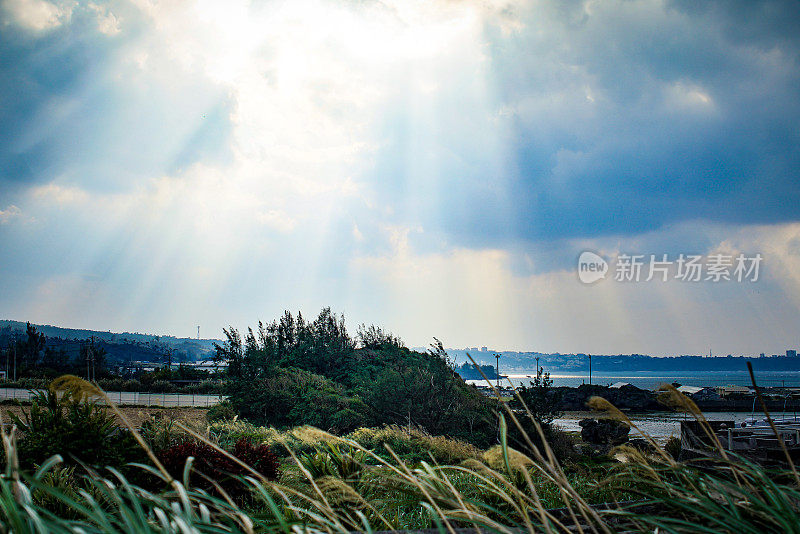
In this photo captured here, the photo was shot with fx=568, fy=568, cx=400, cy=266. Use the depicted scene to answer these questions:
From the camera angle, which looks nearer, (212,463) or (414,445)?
(212,463)

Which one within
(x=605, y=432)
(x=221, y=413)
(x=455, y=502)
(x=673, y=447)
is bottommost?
(x=605, y=432)

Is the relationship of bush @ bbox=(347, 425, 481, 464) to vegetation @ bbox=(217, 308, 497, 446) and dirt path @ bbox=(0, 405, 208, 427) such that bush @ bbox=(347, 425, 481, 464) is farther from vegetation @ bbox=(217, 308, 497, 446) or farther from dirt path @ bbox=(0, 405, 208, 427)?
dirt path @ bbox=(0, 405, 208, 427)

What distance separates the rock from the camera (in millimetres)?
17616

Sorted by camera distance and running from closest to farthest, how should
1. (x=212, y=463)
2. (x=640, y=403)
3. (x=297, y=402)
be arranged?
(x=212, y=463) < (x=297, y=402) < (x=640, y=403)

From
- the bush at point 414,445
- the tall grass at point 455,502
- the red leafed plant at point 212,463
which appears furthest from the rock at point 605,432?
the tall grass at point 455,502

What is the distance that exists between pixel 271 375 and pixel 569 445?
10.5m

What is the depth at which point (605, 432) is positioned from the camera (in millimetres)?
18000

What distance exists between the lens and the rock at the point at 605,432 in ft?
57.8

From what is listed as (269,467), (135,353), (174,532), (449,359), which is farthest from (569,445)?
(135,353)

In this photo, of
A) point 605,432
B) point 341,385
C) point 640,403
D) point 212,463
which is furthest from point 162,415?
point 640,403

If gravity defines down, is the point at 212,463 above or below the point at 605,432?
above

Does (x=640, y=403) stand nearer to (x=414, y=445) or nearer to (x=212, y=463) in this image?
(x=414, y=445)

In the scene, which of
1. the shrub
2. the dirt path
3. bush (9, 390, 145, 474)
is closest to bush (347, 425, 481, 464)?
the dirt path

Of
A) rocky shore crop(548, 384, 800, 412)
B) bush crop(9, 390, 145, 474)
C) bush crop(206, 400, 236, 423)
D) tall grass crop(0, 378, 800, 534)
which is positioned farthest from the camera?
rocky shore crop(548, 384, 800, 412)
